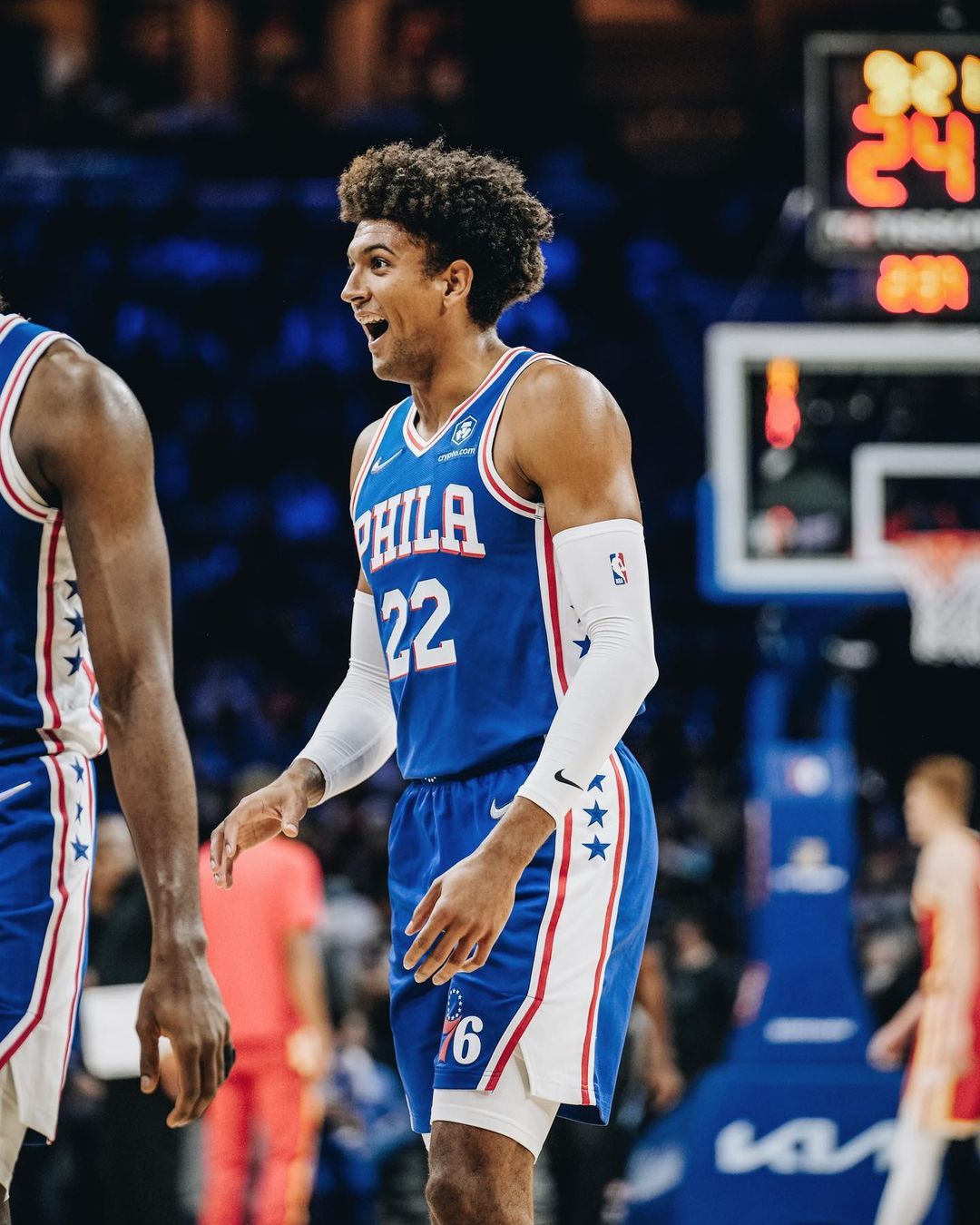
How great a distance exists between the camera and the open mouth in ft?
10.1

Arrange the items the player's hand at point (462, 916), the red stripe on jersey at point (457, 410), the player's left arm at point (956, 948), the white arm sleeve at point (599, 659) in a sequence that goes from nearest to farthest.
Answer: the player's hand at point (462, 916), the white arm sleeve at point (599, 659), the red stripe on jersey at point (457, 410), the player's left arm at point (956, 948)

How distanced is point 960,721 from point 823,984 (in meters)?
12.3

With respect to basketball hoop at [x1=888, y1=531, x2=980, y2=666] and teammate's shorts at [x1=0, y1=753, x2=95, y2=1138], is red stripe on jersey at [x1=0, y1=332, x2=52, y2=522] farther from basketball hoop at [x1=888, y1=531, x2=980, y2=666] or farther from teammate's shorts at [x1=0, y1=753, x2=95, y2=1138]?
basketball hoop at [x1=888, y1=531, x2=980, y2=666]

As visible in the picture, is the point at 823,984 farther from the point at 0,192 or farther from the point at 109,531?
the point at 0,192

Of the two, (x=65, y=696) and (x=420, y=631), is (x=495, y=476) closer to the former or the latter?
(x=420, y=631)

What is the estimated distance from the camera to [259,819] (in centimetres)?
293

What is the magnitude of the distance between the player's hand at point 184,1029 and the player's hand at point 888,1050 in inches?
198

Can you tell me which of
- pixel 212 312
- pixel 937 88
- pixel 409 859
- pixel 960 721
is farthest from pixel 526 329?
pixel 409 859

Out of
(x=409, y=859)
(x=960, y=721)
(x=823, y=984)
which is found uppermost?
(x=409, y=859)

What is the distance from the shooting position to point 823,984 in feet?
23.2

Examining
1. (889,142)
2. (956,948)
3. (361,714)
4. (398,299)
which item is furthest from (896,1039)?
(398,299)

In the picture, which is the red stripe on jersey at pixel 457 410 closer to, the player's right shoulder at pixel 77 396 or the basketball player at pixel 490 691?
the basketball player at pixel 490 691

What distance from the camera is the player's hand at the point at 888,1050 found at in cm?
660

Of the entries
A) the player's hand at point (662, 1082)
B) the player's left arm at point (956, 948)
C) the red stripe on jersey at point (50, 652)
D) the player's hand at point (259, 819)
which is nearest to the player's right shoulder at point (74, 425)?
the red stripe on jersey at point (50, 652)
